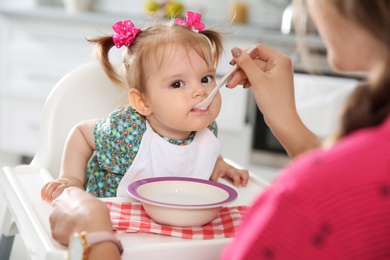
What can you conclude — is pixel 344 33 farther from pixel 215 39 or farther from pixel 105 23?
pixel 105 23

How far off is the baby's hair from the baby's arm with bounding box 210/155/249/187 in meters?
0.23

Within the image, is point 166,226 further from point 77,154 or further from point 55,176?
point 55,176

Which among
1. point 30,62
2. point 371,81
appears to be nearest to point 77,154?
point 371,81

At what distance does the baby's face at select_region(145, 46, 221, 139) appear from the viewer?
1.40m

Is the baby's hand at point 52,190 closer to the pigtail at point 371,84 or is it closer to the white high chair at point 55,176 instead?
Answer: the white high chair at point 55,176

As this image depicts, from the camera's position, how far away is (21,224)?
115cm

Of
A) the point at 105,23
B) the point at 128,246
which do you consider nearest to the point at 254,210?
the point at 128,246

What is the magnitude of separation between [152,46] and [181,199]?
0.43 meters

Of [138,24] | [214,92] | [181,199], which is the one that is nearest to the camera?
[181,199]

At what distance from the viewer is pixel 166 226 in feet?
3.51

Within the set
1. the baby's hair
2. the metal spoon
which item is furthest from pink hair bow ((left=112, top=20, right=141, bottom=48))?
the metal spoon

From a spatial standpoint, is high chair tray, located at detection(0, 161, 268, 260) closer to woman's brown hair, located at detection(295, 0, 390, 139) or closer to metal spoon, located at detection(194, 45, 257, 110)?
metal spoon, located at detection(194, 45, 257, 110)

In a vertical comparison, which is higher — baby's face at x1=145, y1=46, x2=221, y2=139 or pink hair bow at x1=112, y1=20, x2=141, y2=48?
pink hair bow at x1=112, y1=20, x2=141, y2=48

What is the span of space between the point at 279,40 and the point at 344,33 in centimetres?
254
